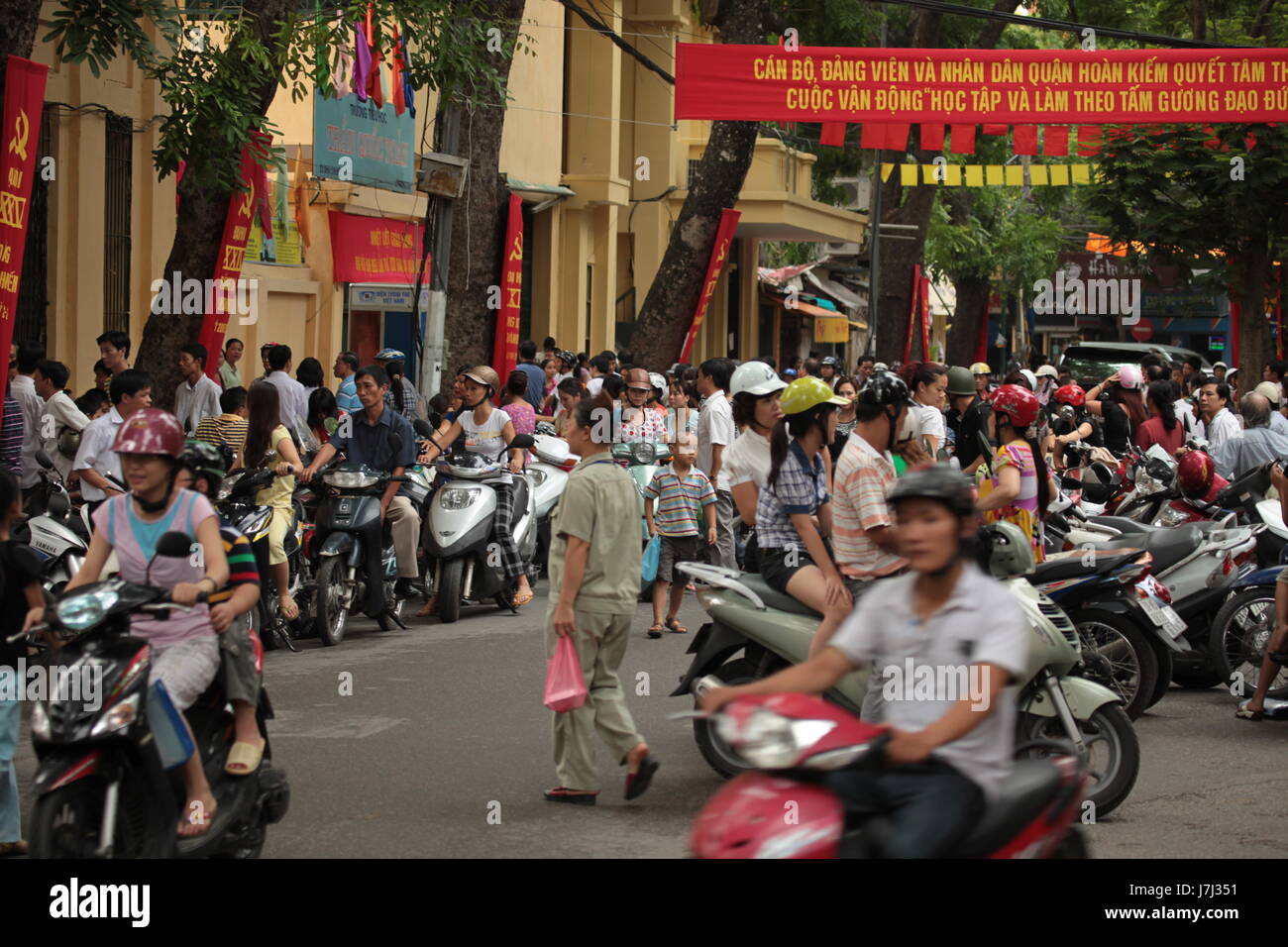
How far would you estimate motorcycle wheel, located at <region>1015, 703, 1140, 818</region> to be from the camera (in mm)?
7055

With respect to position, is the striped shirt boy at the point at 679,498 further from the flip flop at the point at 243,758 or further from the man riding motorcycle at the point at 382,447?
the flip flop at the point at 243,758

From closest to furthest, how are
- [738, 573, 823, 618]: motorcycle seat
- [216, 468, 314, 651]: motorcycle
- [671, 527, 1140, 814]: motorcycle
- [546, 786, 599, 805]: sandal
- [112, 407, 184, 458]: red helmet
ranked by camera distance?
[112, 407, 184, 458]: red helmet, [671, 527, 1140, 814]: motorcycle, [546, 786, 599, 805]: sandal, [738, 573, 823, 618]: motorcycle seat, [216, 468, 314, 651]: motorcycle

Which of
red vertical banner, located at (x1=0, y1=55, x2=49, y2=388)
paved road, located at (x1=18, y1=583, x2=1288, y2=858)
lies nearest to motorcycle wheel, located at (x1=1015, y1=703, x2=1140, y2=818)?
paved road, located at (x1=18, y1=583, x2=1288, y2=858)

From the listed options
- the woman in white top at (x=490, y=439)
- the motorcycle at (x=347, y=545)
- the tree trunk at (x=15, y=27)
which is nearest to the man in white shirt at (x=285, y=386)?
the woman in white top at (x=490, y=439)

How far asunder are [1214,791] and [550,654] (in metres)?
3.07

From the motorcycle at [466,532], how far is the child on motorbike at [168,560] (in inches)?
247

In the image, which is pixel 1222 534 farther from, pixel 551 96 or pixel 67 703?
pixel 551 96

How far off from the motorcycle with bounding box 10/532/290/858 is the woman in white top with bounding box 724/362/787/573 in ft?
10.6

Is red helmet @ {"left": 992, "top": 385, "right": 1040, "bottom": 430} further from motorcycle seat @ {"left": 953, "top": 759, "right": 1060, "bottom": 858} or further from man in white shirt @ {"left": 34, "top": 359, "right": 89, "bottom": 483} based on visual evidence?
man in white shirt @ {"left": 34, "top": 359, "right": 89, "bottom": 483}

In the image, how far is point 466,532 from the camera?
1220 centimetres

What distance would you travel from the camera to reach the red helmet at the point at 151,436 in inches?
223

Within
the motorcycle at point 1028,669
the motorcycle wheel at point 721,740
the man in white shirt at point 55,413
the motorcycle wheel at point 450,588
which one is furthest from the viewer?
the motorcycle wheel at point 450,588

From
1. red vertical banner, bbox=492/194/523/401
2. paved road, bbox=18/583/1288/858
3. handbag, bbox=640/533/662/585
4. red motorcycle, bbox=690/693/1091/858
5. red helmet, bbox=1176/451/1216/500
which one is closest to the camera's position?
red motorcycle, bbox=690/693/1091/858

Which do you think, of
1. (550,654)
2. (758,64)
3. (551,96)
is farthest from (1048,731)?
(551,96)
